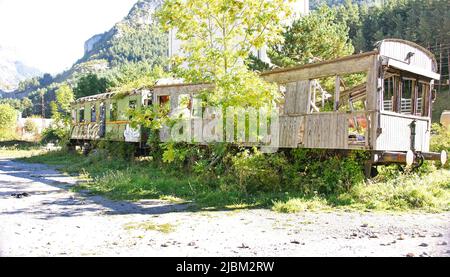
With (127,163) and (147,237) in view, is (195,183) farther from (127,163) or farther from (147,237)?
(127,163)

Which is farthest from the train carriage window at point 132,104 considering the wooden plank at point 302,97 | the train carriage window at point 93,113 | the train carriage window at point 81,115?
the wooden plank at point 302,97

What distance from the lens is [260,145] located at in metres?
11.8

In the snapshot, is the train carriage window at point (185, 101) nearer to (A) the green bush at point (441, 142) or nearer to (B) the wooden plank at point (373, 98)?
(B) the wooden plank at point (373, 98)

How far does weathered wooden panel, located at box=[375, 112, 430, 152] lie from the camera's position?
9.97m

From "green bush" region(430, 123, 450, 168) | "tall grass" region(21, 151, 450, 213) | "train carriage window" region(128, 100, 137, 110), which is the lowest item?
"tall grass" region(21, 151, 450, 213)

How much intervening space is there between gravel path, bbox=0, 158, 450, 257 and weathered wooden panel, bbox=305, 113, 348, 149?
2594 millimetres

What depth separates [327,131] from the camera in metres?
10.6

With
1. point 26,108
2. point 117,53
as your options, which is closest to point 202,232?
point 26,108

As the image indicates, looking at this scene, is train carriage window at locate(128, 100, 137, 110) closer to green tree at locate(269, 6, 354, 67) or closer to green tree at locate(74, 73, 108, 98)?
green tree at locate(269, 6, 354, 67)

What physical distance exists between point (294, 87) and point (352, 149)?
247 centimetres

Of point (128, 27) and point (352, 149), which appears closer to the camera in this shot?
point (352, 149)

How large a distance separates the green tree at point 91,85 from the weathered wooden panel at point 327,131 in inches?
1491

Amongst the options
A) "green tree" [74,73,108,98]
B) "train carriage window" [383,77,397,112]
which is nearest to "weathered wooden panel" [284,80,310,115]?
"train carriage window" [383,77,397,112]
